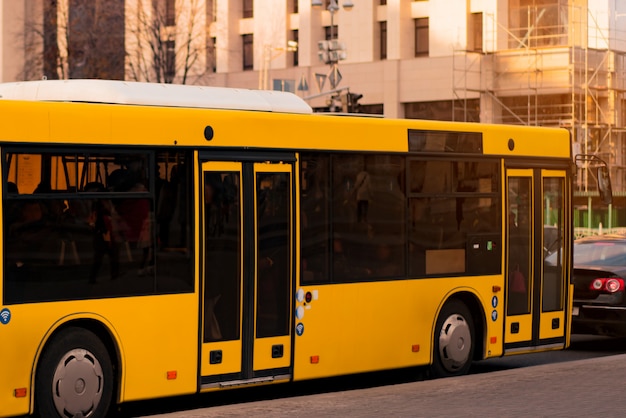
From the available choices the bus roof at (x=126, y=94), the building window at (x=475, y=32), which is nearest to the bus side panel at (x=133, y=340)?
the bus roof at (x=126, y=94)

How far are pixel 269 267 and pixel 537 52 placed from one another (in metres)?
50.1

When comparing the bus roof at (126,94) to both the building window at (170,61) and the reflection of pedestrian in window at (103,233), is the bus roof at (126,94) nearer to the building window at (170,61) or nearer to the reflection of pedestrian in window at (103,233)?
the reflection of pedestrian in window at (103,233)

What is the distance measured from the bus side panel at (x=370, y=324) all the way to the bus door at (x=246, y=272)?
32cm

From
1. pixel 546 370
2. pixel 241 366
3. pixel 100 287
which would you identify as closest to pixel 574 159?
pixel 546 370

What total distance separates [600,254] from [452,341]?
455cm

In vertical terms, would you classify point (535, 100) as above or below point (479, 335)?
above

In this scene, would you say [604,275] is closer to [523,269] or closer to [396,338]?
[523,269]

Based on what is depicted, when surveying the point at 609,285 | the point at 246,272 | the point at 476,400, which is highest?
the point at 246,272

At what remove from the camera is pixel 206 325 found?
10.9 meters

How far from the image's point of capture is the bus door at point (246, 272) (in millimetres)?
10992

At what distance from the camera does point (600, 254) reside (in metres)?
17.5

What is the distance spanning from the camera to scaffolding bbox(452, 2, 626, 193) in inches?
2343

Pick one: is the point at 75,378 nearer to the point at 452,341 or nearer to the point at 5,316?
the point at 5,316

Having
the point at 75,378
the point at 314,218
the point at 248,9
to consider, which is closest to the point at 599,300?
the point at 314,218
